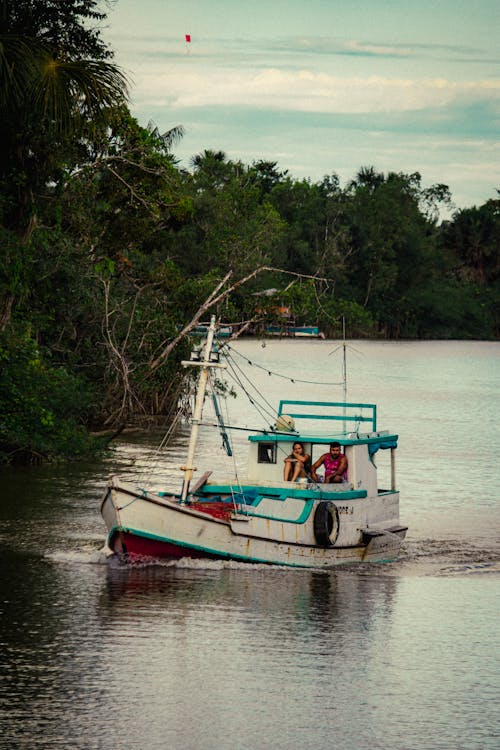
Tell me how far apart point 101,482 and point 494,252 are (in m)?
128

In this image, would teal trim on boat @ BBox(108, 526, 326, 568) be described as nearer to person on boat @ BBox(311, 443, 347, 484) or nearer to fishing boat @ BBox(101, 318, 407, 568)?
fishing boat @ BBox(101, 318, 407, 568)

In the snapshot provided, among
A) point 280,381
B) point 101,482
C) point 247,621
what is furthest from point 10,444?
point 280,381

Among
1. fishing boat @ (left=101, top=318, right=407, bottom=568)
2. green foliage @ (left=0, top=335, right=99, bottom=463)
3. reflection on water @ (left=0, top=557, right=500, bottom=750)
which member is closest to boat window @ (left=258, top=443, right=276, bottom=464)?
fishing boat @ (left=101, top=318, right=407, bottom=568)

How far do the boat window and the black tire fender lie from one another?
1557 millimetres

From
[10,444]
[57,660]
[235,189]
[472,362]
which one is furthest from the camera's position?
[472,362]

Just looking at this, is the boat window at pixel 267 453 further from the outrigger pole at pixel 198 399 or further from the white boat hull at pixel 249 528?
the outrigger pole at pixel 198 399

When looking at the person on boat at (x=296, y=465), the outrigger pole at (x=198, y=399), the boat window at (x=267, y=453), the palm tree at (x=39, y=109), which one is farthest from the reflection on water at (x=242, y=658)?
the palm tree at (x=39, y=109)

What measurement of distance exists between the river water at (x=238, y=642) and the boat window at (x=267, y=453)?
7.47ft

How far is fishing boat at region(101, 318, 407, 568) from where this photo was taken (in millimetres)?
19438

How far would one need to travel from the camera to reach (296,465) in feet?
70.8

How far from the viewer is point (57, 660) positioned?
14656 mm

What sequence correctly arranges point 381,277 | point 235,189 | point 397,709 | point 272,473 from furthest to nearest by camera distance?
point 381,277, point 235,189, point 272,473, point 397,709

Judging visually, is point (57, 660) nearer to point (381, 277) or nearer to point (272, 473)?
point (272, 473)

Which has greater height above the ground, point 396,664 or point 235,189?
point 235,189
